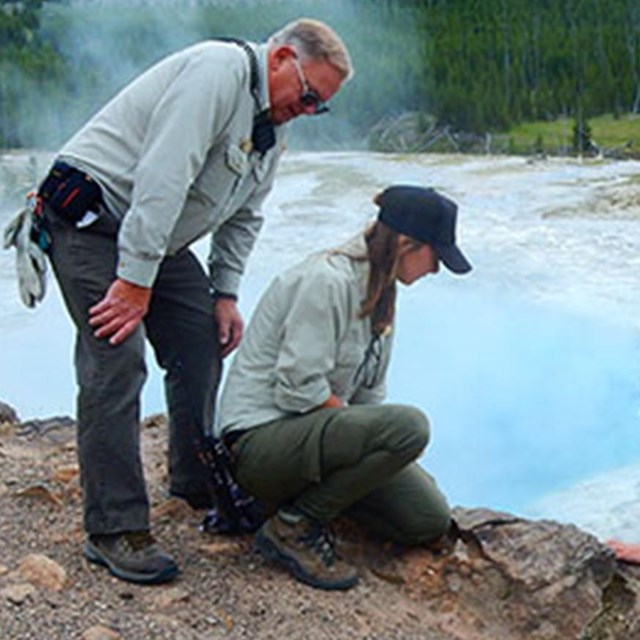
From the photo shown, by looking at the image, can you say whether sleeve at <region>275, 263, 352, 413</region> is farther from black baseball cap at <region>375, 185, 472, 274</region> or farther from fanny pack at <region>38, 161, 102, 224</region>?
fanny pack at <region>38, 161, 102, 224</region>

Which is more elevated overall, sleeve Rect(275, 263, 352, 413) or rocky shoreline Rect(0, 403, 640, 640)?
sleeve Rect(275, 263, 352, 413)

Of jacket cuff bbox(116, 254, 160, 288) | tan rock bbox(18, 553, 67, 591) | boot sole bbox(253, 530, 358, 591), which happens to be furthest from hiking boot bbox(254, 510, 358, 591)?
jacket cuff bbox(116, 254, 160, 288)

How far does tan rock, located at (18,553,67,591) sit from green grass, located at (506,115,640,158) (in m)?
29.7

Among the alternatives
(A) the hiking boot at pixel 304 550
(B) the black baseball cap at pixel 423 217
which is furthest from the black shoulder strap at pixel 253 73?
(A) the hiking boot at pixel 304 550

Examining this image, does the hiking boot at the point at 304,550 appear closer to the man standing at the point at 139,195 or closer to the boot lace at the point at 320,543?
the boot lace at the point at 320,543

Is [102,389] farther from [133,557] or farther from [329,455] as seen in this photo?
[329,455]

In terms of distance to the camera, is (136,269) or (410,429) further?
(410,429)

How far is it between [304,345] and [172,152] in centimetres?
63

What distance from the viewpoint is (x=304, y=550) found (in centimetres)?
340

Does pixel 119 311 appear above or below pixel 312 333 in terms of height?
above

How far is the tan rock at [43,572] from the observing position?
3.18m

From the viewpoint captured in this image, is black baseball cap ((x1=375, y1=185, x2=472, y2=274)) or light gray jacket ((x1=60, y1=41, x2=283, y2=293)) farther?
black baseball cap ((x1=375, y1=185, x2=472, y2=274))

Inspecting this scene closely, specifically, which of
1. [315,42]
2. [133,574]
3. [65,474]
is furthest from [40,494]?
[315,42]

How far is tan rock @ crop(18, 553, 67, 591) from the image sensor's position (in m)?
3.18
